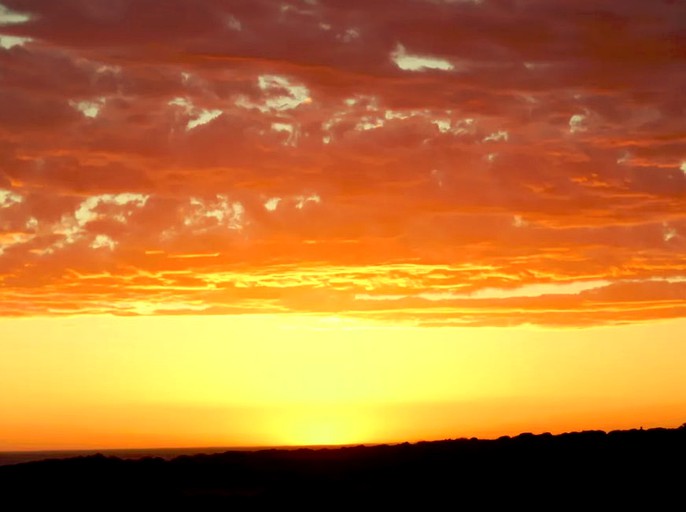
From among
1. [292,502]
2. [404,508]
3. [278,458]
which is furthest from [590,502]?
[278,458]

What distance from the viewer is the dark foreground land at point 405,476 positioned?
29.2 m

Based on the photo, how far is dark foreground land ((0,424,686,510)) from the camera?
29.2 metres

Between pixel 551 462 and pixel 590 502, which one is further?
pixel 551 462

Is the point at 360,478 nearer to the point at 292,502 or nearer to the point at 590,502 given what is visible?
the point at 292,502

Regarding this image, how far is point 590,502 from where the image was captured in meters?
28.5

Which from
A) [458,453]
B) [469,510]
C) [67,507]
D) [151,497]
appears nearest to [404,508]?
[469,510]

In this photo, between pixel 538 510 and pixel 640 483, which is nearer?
pixel 538 510

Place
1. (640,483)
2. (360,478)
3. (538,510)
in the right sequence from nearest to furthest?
(538,510)
(640,483)
(360,478)

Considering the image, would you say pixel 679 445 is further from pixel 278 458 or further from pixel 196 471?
pixel 196 471

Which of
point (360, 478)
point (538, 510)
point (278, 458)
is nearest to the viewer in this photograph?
point (538, 510)

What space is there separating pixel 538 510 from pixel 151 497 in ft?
31.1

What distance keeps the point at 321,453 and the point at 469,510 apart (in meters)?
12.3

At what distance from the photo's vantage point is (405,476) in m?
32.8

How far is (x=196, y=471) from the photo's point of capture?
116ft
